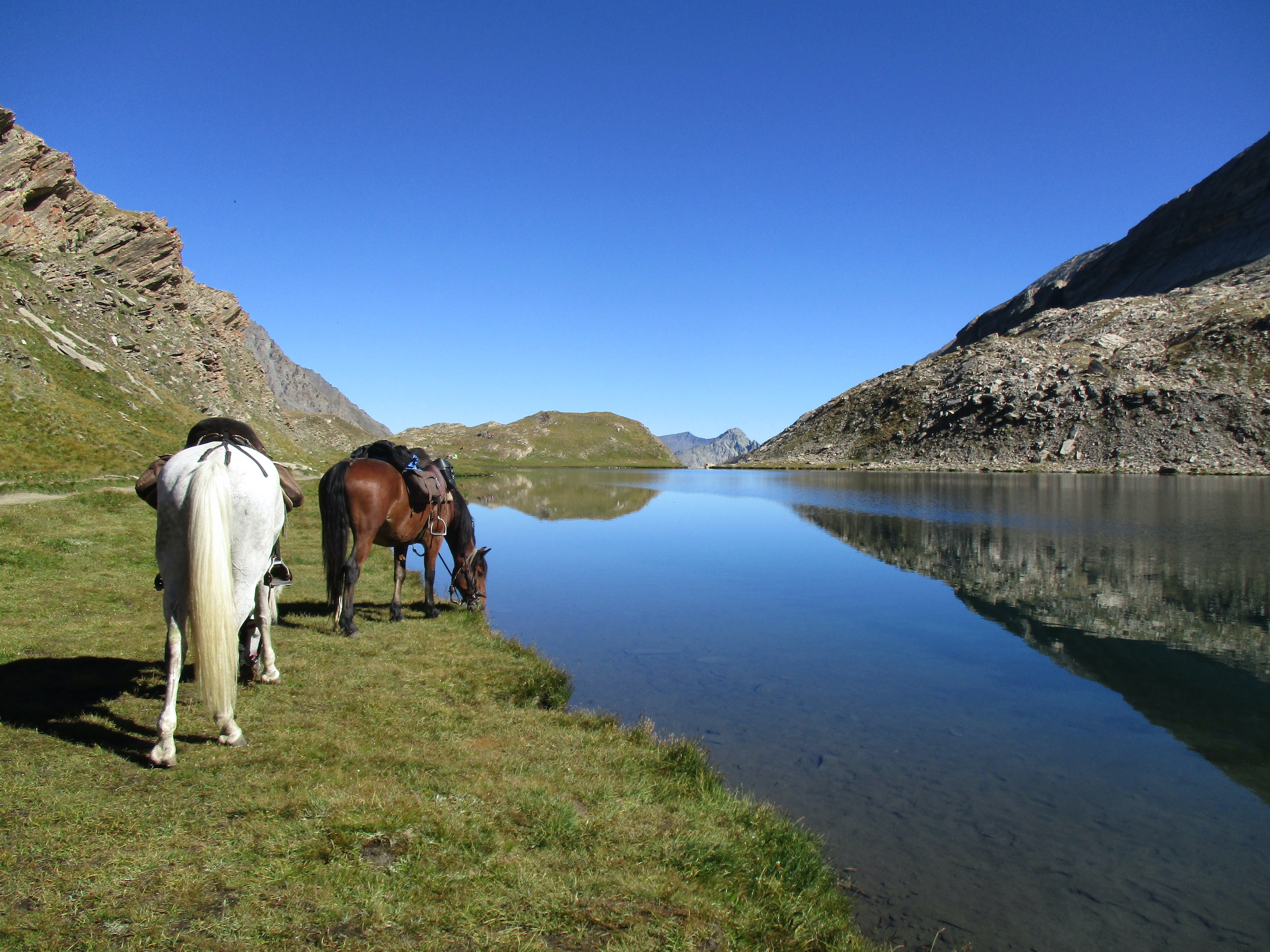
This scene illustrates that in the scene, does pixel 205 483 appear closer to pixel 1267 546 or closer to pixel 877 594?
pixel 877 594

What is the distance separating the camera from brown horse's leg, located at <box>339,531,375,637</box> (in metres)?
11.0

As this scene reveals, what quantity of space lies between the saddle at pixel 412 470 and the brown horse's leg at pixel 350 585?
151 cm

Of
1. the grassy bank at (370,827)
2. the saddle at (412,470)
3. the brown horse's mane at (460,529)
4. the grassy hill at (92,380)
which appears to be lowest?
the grassy bank at (370,827)

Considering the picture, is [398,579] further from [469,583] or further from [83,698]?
[83,698]

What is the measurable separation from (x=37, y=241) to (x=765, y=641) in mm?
55834

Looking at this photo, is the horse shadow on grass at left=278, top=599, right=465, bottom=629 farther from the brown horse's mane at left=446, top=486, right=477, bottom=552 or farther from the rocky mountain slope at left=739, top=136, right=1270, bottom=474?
the rocky mountain slope at left=739, top=136, right=1270, bottom=474

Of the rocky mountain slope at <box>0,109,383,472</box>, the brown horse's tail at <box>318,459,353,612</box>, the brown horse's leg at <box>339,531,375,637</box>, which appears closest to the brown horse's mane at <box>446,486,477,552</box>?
the brown horse's leg at <box>339,531,375,637</box>

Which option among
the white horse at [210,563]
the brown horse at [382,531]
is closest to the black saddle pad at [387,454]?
the brown horse at [382,531]

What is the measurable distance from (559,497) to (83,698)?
50.9m

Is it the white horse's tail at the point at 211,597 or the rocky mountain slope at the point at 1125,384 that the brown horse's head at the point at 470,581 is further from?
the rocky mountain slope at the point at 1125,384

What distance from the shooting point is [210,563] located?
611cm

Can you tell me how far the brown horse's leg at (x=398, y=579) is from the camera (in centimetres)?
1276

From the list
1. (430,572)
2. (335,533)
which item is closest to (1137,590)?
(430,572)

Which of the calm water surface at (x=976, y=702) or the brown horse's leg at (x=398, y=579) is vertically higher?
the brown horse's leg at (x=398, y=579)
